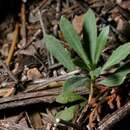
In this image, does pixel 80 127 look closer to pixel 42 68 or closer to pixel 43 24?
pixel 42 68

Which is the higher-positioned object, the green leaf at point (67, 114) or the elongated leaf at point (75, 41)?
the elongated leaf at point (75, 41)

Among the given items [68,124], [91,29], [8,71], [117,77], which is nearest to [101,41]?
[91,29]

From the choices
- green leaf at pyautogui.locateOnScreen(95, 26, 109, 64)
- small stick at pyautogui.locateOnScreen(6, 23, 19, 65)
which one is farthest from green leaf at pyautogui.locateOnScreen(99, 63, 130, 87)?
small stick at pyautogui.locateOnScreen(6, 23, 19, 65)

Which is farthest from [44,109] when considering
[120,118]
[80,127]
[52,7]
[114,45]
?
[52,7]

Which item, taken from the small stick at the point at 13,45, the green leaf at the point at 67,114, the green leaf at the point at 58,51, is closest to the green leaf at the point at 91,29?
the green leaf at the point at 58,51

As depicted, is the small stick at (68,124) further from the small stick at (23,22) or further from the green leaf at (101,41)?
the small stick at (23,22)

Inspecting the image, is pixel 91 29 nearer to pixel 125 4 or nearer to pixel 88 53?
pixel 88 53
